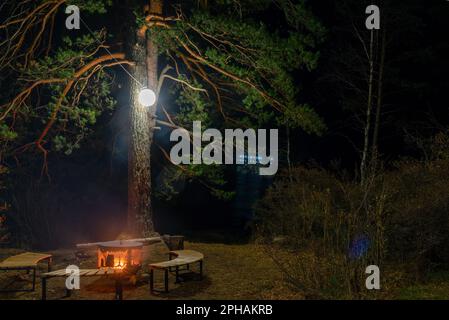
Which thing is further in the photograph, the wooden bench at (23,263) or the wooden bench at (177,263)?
the wooden bench at (23,263)

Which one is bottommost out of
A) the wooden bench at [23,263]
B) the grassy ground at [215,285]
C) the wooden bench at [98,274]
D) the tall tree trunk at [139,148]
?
the grassy ground at [215,285]

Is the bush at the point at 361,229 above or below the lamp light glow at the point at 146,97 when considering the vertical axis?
below

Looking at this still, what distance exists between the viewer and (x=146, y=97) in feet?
36.3

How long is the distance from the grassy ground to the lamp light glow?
136 inches

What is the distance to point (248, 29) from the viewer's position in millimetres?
10203

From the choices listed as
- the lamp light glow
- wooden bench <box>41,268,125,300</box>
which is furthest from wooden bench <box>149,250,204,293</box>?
the lamp light glow

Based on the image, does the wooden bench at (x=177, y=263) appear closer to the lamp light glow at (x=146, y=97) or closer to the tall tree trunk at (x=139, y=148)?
the tall tree trunk at (x=139, y=148)

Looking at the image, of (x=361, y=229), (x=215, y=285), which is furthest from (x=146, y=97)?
(x=361, y=229)

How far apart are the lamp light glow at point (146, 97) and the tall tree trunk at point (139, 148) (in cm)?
8

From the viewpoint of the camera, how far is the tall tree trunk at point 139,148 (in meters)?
11.0

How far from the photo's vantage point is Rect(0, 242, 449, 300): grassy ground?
6875 millimetres

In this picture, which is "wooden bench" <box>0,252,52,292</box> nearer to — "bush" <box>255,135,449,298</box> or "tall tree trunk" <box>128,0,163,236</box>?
"tall tree trunk" <box>128,0,163,236</box>

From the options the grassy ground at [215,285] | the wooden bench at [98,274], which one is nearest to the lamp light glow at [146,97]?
the grassy ground at [215,285]

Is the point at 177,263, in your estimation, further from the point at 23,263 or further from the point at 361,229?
the point at 361,229
